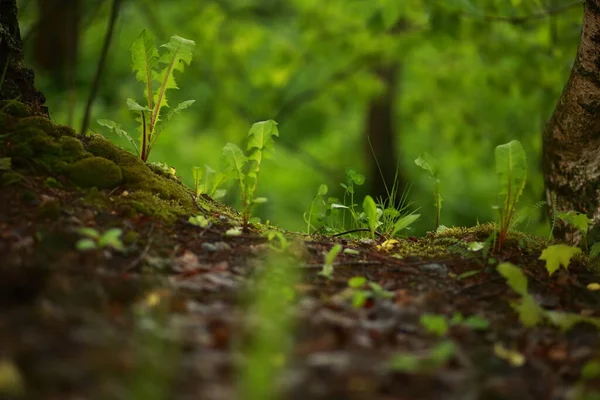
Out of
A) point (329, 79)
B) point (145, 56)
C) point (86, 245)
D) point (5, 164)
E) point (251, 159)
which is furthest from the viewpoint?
point (329, 79)

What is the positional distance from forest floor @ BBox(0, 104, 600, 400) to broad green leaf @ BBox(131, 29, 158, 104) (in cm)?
76

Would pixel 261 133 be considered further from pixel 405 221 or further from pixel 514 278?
pixel 514 278

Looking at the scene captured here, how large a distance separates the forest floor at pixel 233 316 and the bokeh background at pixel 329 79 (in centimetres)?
332

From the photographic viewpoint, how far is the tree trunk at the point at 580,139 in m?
3.17

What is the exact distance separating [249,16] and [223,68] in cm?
102

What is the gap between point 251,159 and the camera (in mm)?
2998

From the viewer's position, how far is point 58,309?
66.9 inches

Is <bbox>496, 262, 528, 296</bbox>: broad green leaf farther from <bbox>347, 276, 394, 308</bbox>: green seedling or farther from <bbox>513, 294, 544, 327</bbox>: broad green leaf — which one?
<bbox>347, 276, 394, 308</bbox>: green seedling

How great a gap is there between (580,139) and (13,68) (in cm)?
275

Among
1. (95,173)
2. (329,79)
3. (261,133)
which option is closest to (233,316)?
(95,173)

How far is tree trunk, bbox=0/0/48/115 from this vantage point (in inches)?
114

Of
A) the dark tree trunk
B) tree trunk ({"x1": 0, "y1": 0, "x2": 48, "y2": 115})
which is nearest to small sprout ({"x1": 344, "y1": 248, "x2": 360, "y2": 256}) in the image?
tree trunk ({"x1": 0, "y1": 0, "x2": 48, "y2": 115})

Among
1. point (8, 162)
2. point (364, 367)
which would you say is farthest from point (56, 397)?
point (8, 162)

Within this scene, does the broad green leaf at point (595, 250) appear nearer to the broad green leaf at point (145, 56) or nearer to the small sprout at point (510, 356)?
the small sprout at point (510, 356)
